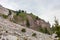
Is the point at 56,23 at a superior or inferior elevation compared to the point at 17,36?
superior

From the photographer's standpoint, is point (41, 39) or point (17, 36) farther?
point (41, 39)

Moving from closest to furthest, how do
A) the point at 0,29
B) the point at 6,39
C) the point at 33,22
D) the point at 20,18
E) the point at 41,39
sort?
the point at 6,39, the point at 0,29, the point at 41,39, the point at 20,18, the point at 33,22

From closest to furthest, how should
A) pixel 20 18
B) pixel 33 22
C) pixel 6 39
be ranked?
pixel 6 39
pixel 20 18
pixel 33 22

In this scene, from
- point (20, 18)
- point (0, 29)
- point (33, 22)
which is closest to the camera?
point (0, 29)

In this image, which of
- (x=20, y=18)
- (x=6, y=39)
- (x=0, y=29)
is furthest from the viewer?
(x=20, y=18)

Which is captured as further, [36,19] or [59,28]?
[36,19]

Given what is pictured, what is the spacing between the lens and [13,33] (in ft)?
133

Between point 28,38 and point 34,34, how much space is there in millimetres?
3678

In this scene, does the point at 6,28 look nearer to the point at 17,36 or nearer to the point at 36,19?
the point at 17,36

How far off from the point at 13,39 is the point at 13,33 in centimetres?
265

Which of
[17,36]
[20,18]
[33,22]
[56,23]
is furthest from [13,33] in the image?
[33,22]

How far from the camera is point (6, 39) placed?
122 feet

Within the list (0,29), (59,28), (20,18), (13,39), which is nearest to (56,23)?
(59,28)

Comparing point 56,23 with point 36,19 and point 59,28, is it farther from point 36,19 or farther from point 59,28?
point 36,19
